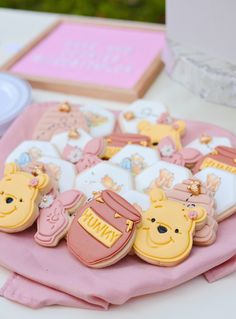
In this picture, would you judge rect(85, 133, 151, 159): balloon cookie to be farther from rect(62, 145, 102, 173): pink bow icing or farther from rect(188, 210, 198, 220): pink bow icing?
rect(188, 210, 198, 220): pink bow icing

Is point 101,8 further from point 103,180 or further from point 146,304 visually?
point 146,304

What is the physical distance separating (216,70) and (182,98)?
0.08 m

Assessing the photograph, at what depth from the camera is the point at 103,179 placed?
574 mm

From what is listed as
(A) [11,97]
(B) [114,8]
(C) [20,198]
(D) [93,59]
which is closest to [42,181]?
(C) [20,198]

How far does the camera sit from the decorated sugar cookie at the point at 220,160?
58cm

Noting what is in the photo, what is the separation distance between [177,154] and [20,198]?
0.19 m

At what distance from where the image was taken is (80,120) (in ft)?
2.28

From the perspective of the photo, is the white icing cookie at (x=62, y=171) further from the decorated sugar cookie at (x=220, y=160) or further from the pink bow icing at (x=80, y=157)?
the decorated sugar cookie at (x=220, y=160)

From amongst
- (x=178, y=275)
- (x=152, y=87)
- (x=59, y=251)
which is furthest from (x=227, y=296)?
(x=152, y=87)

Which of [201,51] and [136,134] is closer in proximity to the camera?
[136,134]

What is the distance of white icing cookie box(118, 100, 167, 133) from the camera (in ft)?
2.28

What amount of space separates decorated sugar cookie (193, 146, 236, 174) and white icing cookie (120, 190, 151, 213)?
0.08 meters

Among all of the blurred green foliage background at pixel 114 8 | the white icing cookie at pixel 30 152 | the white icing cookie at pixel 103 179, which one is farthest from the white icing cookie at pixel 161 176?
the blurred green foliage background at pixel 114 8

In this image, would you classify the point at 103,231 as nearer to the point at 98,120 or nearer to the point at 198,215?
the point at 198,215
